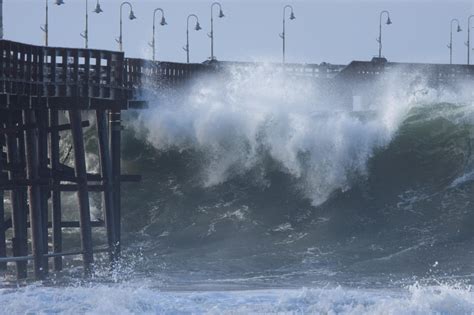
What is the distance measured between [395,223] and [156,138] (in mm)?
11638

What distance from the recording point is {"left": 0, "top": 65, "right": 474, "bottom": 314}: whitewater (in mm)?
23875

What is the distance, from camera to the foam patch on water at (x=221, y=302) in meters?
23.0

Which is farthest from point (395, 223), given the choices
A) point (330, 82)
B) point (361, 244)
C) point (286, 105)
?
point (330, 82)

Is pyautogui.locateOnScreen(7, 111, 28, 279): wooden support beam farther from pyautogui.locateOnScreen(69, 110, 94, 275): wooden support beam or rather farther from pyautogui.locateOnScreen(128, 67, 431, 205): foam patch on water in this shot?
pyautogui.locateOnScreen(128, 67, 431, 205): foam patch on water

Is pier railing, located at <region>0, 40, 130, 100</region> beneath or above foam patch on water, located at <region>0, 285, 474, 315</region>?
above

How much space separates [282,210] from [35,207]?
10.9 metres

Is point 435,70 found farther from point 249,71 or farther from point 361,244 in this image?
point 361,244

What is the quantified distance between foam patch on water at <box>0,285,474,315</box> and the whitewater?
3 cm

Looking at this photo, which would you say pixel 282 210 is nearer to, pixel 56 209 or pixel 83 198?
pixel 56 209

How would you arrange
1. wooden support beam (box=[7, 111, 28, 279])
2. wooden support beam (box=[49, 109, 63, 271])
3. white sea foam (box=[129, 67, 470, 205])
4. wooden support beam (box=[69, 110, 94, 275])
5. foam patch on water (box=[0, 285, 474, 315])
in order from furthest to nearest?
white sea foam (box=[129, 67, 470, 205]), wooden support beam (box=[49, 109, 63, 271]), wooden support beam (box=[7, 111, 28, 279]), wooden support beam (box=[69, 110, 94, 275]), foam patch on water (box=[0, 285, 474, 315])

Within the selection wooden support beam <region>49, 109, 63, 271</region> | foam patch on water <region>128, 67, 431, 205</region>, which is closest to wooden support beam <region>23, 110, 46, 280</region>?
wooden support beam <region>49, 109, 63, 271</region>

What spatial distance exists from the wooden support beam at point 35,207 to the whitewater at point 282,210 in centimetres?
75

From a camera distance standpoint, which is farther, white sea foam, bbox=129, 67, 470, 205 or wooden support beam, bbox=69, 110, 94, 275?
white sea foam, bbox=129, 67, 470, 205

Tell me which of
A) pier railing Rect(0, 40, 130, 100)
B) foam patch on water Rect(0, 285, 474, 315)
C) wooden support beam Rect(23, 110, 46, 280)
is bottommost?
foam patch on water Rect(0, 285, 474, 315)
